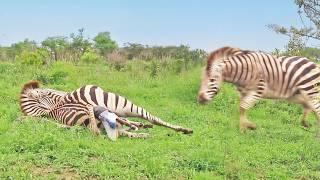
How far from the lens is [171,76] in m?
18.2

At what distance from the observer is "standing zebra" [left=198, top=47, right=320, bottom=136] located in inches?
348

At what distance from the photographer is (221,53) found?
29.1 ft

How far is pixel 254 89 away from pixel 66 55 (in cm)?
1819

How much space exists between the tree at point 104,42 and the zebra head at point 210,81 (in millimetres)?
36738

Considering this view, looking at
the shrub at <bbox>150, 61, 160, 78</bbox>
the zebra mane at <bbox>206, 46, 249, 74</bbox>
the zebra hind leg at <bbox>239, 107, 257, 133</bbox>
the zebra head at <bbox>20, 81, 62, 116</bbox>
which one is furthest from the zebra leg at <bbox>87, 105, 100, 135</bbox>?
the shrub at <bbox>150, 61, 160, 78</bbox>

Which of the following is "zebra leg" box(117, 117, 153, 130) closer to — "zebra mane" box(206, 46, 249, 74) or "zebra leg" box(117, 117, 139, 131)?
"zebra leg" box(117, 117, 139, 131)

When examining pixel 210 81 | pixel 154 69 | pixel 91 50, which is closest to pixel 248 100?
pixel 210 81

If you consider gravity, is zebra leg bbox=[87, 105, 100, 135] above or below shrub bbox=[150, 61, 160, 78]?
above

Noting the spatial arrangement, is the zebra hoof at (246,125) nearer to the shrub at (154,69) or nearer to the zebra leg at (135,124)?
the zebra leg at (135,124)

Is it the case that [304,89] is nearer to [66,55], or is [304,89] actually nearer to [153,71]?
[153,71]

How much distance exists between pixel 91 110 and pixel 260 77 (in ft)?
8.67

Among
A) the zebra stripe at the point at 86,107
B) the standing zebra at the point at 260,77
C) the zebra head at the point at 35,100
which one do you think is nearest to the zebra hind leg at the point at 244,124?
the standing zebra at the point at 260,77

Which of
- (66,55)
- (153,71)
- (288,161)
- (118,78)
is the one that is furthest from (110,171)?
(66,55)

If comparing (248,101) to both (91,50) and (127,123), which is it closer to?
(127,123)
